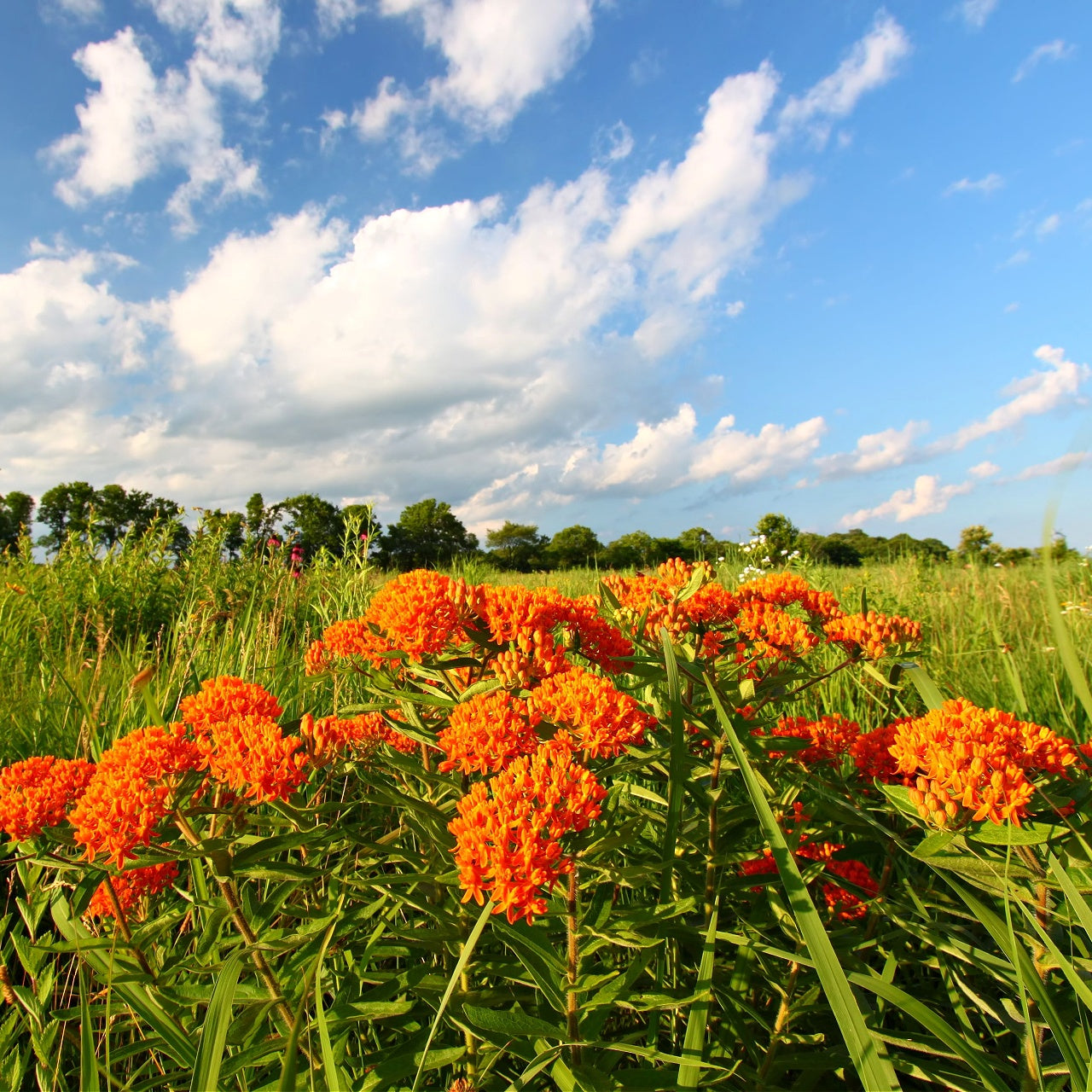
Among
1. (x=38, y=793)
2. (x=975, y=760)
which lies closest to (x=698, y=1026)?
(x=975, y=760)

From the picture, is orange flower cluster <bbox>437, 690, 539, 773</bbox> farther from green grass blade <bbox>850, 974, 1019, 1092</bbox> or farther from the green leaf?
green grass blade <bbox>850, 974, 1019, 1092</bbox>

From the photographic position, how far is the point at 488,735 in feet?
4.70

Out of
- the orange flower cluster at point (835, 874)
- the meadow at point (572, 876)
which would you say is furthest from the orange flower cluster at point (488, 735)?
the orange flower cluster at point (835, 874)

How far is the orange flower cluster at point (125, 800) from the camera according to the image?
1.37 m

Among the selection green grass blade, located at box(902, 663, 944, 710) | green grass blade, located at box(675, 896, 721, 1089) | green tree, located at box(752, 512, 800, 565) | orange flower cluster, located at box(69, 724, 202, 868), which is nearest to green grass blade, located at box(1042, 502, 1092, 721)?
green grass blade, located at box(902, 663, 944, 710)

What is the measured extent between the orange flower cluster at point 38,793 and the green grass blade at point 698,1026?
1435mm

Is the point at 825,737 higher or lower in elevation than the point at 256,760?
lower

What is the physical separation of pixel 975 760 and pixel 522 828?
36.9 inches

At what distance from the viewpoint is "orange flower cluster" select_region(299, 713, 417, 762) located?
1.66 meters

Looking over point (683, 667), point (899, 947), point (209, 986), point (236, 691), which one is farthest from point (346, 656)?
point (899, 947)

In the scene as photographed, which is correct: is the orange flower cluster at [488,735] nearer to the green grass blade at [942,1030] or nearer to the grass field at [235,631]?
the green grass blade at [942,1030]

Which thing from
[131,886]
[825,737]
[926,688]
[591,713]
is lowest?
[131,886]

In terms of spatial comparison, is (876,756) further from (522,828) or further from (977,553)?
(977,553)

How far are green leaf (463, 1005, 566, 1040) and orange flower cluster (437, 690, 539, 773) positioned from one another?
1.39 ft
